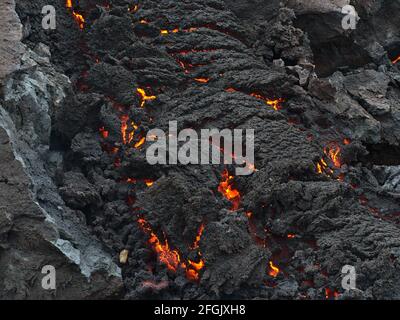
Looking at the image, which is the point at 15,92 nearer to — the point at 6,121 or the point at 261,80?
the point at 6,121

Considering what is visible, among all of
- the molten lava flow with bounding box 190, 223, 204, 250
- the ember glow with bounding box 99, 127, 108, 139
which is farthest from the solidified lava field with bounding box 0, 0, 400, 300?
the ember glow with bounding box 99, 127, 108, 139

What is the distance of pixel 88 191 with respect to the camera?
11.3m

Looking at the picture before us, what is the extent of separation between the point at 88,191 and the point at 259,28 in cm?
592

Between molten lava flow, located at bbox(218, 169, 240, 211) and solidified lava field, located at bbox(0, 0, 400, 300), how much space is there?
3 cm

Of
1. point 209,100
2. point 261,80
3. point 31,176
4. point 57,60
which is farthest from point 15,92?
point 261,80

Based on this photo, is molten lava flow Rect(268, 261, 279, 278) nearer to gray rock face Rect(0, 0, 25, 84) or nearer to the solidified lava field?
the solidified lava field

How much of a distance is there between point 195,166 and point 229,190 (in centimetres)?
77

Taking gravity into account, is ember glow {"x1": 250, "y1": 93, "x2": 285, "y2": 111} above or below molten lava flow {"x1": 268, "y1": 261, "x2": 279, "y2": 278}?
above

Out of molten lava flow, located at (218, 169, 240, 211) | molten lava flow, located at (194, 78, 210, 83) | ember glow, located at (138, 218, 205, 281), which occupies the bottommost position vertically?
ember glow, located at (138, 218, 205, 281)

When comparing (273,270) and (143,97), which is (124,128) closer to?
(143,97)

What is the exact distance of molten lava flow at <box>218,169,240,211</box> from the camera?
453 inches

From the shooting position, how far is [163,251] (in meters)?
10.9

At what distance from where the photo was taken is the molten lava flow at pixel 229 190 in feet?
37.8

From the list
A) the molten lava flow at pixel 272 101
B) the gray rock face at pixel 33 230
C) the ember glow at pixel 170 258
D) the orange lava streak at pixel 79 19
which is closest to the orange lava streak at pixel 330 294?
the ember glow at pixel 170 258
